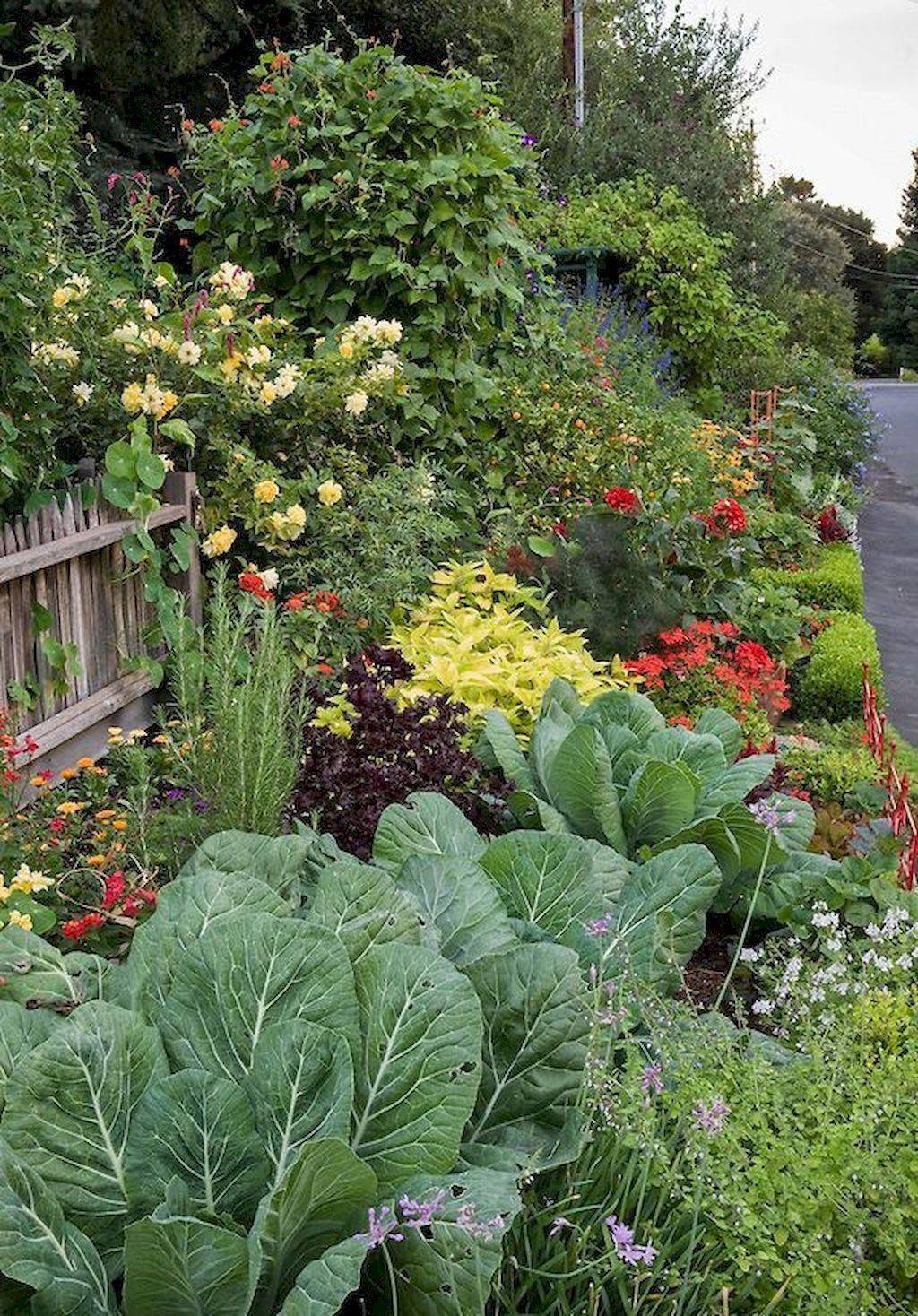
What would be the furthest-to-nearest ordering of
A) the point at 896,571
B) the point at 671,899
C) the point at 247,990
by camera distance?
the point at 896,571 → the point at 671,899 → the point at 247,990

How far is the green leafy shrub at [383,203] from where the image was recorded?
686cm

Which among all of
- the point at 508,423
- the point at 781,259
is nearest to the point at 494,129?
the point at 508,423

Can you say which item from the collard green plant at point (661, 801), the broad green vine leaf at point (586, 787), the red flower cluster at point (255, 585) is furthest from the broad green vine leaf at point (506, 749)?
the red flower cluster at point (255, 585)

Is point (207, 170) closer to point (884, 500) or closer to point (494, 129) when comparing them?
point (494, 129)

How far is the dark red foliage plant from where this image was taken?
12.6 feet

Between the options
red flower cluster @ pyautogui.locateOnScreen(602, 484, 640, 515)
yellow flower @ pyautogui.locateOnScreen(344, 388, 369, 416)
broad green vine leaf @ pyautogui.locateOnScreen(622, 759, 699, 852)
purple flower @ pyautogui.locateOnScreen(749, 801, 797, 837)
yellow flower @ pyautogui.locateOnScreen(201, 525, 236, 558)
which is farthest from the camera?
red flower cluster @ pyautogui.locateOnScreen(602, 484, 640, 515)

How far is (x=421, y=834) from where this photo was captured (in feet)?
10.6

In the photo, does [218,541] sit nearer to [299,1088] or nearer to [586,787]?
[586,787]

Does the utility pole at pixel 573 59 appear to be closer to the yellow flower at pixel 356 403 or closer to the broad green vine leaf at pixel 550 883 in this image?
the yellow flower at pixel 356 403

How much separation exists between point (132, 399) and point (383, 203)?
93.4 inches

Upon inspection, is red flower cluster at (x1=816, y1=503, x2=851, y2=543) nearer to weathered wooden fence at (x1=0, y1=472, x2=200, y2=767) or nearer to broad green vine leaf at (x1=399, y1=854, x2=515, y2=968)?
weathered wooden fence at (x1=0, y1=472, x2=200, y2=767)

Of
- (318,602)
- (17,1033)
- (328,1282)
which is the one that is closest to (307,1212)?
(328,1282)

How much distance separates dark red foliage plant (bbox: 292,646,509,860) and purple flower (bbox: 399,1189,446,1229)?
1.70 m

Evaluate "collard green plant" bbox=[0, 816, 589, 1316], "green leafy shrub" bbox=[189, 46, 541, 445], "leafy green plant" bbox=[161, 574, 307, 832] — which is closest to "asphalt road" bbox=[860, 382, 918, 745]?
"green leafy shrub" bbox=[189, 46, 541, 445]
